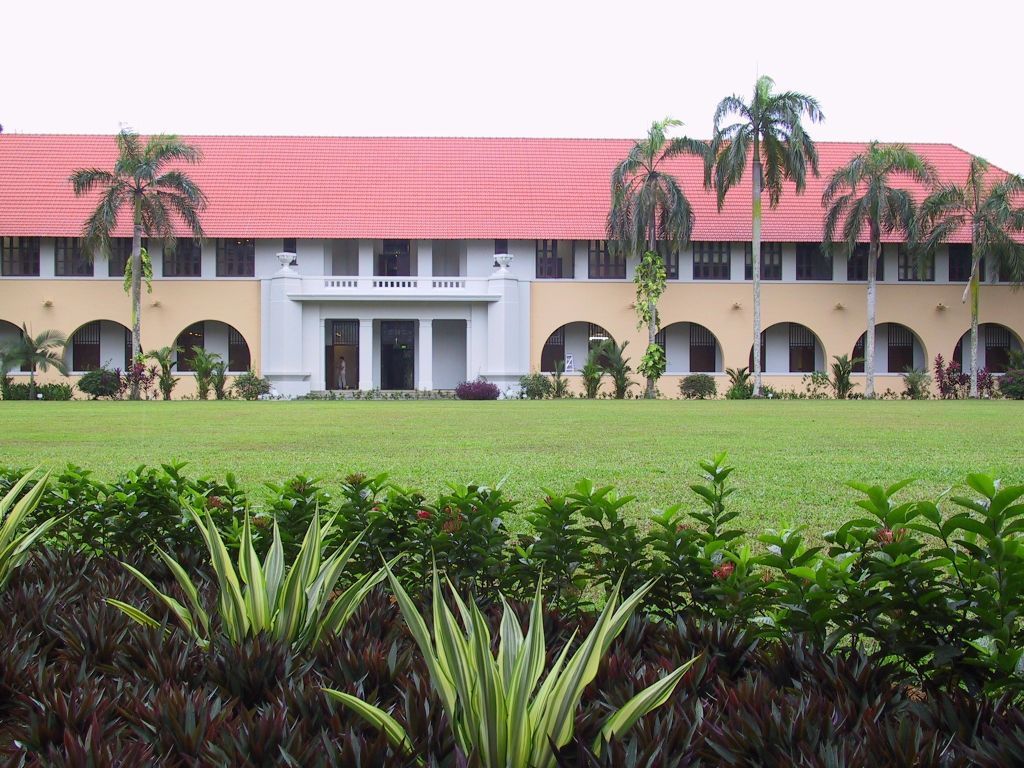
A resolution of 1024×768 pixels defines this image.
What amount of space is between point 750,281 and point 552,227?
303 inches

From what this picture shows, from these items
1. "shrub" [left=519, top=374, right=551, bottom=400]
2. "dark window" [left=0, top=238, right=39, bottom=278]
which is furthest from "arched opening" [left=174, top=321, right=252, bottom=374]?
"shrub" [left=519, top=374, right=551, bottom=400]

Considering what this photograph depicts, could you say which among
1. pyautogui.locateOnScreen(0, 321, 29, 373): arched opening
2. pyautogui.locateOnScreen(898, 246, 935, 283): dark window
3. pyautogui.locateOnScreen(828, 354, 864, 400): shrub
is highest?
pyautogui.locateOnScreen(898, 246, 935, 283): dark window

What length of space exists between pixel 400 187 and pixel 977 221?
20780 millimetres

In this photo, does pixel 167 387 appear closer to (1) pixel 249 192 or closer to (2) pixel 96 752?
(1) pixel 249 192

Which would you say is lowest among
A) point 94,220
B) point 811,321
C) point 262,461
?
point 262,461

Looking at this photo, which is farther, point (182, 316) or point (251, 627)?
point (182, 316)

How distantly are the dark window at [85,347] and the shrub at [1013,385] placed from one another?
32531 mm

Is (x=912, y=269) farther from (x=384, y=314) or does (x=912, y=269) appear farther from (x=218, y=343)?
(x=218, y=343)

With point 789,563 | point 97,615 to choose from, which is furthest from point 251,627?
→ point 789,563

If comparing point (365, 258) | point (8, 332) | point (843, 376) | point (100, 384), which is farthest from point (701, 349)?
point (8, 332)

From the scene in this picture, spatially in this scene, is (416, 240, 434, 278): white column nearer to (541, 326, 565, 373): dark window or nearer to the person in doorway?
the person in doorway

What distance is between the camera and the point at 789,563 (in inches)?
121

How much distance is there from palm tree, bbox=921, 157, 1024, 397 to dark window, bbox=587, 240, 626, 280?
10.6 meters

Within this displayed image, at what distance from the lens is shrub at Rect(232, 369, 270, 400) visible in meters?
34.4
